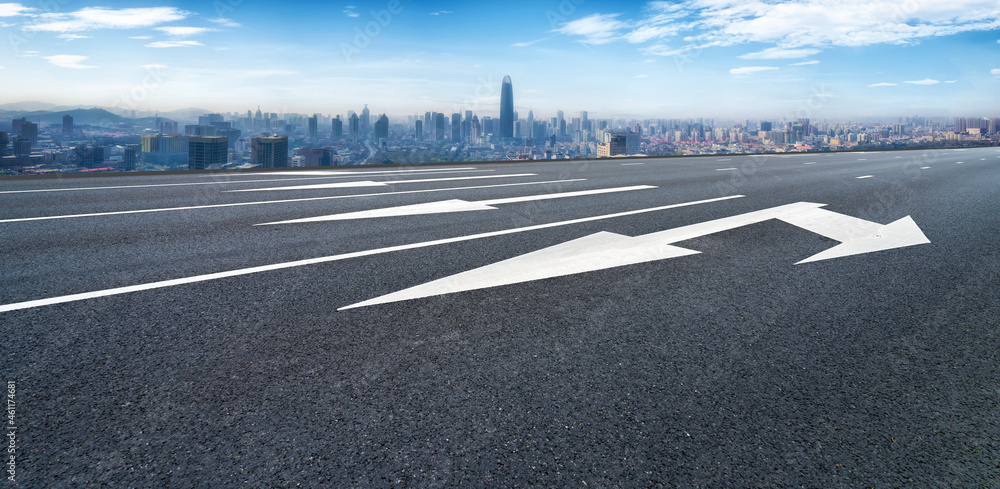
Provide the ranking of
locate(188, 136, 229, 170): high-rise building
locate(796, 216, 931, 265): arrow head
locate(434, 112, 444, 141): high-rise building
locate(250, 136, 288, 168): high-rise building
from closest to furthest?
locate(796, 216, 931, 265): arrow head < locate(188, 136, 229, 170): high-rise building < locate(250, 136, 288, 168): high-rise building < locate(434, 112, 444, 141): high-rise building

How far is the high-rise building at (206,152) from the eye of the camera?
550 inches

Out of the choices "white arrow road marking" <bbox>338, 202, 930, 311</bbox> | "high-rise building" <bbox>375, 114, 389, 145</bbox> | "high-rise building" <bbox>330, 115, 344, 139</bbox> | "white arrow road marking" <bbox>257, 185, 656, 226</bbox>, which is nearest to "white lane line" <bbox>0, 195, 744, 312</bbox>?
"white arrow road marking" <bbox>338, 202, 930, 311</bbox>

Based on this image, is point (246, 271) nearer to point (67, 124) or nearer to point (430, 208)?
point (430, 208)

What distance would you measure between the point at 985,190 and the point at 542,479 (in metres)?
13.9

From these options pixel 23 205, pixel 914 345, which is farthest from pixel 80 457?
pixel 23 205

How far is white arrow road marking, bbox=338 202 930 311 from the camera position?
3.96 m

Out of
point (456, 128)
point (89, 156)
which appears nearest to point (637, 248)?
point (89, 156)

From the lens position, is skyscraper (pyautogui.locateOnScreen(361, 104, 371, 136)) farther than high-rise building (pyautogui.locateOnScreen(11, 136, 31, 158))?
Yes

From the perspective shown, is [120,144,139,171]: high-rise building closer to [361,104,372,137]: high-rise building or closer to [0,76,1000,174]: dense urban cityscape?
[0,76,1000,174]: dense urban cityscape

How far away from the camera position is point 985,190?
1101 cm

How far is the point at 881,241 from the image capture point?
5664mm

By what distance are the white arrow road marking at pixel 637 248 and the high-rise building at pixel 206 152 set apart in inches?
476

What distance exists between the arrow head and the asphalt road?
136mm

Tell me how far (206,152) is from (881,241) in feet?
49.8
